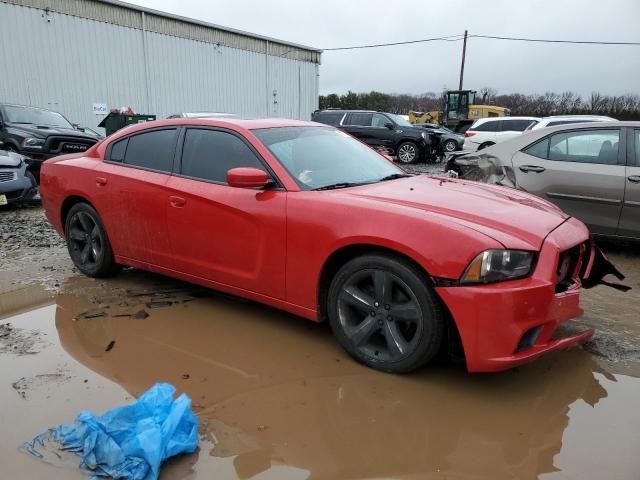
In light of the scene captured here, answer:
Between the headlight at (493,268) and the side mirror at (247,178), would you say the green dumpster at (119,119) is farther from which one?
the headlight at (493,268)

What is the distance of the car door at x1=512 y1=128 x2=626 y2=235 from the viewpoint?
514cm

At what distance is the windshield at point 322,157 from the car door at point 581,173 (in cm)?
230

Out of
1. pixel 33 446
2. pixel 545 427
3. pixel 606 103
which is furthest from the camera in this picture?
pixel 606 103

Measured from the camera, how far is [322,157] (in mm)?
3686

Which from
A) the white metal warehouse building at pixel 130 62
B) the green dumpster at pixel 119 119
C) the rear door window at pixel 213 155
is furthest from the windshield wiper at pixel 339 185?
the white metal warehouse building at pixel 130 62

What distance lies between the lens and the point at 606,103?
43781 millimetres

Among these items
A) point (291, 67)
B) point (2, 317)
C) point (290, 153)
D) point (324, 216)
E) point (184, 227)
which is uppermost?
point (291, 67)

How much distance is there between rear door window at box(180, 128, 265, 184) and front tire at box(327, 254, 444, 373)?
1.07m

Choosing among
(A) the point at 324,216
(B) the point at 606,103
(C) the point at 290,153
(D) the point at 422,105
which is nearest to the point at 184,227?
(C) the point at 290,153

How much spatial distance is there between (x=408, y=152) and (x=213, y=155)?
1361 cm

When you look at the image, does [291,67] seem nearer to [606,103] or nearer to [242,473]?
[242,473]

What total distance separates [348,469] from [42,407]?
165 cm

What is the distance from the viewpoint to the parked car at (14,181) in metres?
7.73

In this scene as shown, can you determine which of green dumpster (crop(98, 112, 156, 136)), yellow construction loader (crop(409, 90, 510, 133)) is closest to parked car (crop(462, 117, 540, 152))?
green dumpster (crop(98, 112, 156, 136))
